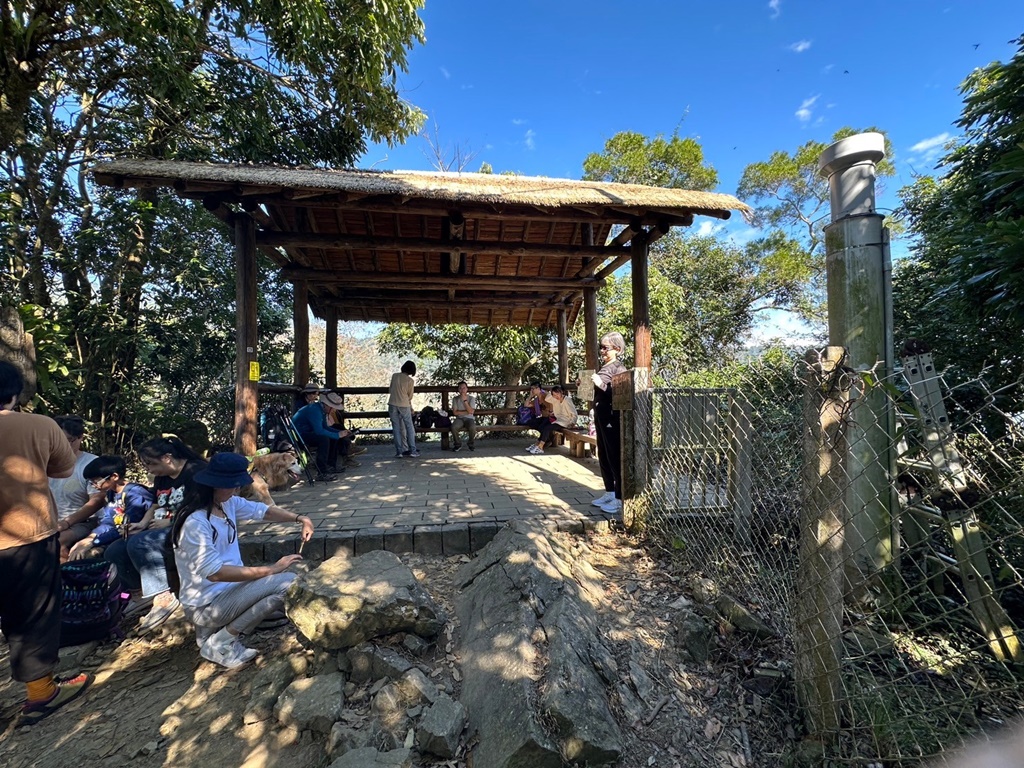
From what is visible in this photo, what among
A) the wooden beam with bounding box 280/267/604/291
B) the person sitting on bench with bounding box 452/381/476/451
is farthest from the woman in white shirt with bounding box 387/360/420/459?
the wooden beam with bounding box 280/267/604/291

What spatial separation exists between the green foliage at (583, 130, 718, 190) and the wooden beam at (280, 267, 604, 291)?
910 cm

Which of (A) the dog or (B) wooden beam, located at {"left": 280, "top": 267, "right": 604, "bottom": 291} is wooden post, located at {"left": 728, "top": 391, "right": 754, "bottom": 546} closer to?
(A) the dog

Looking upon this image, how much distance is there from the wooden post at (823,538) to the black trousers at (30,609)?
3.83m

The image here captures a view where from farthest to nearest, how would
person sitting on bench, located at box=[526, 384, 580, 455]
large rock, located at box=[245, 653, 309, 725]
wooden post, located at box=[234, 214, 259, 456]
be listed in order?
person sitting on bench, located at box=[526, 384, 580, 455] → wooden post, located at box=[234, 214, 259, 456] → large rock, located at box=[245, 653, 309, 725]

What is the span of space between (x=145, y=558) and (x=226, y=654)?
109 cm

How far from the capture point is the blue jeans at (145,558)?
3084 millimetres

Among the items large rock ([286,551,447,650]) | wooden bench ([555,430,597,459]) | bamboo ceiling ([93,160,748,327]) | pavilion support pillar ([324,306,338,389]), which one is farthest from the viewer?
pavilion support pillar ([324,306,338,389])

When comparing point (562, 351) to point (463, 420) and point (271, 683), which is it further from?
point (271, 683)

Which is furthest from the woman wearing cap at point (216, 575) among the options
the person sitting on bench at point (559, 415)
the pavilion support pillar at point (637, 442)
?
the person sitting on bench at point (559, 415)

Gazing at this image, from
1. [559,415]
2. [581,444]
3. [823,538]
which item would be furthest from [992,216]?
[559,415]

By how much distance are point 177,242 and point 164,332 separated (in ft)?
4.75

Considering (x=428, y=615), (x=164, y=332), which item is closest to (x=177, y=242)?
(x=164, y=332)

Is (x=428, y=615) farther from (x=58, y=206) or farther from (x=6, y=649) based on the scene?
(x=58, y=206)

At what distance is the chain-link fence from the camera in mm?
1709
